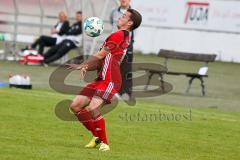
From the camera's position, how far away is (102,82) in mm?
11844

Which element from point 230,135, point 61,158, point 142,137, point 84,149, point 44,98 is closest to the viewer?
point 61,158

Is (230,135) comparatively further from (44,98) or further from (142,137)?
(44,98)

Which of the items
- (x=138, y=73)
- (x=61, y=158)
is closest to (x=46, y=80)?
(x=138, y=73)

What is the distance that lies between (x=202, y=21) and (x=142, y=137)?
71.3 feet

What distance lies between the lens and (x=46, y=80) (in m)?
23.6

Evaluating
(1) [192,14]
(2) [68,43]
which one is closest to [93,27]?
(2) [68,43]

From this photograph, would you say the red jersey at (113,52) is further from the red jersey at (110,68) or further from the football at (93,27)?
the football at (93,27)

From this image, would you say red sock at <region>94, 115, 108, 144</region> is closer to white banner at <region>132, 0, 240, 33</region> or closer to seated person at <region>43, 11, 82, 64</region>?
seated person at <region>43, 11, 82, 64</region>

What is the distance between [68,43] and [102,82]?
16.5 meters

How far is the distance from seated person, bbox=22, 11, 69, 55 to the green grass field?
5.96 metres

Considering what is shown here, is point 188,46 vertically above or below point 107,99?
below

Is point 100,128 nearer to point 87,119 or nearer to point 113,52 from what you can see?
point 87,119

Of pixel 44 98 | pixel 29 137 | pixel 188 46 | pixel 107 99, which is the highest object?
pixel 107 99

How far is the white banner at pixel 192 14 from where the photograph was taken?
3438cm
